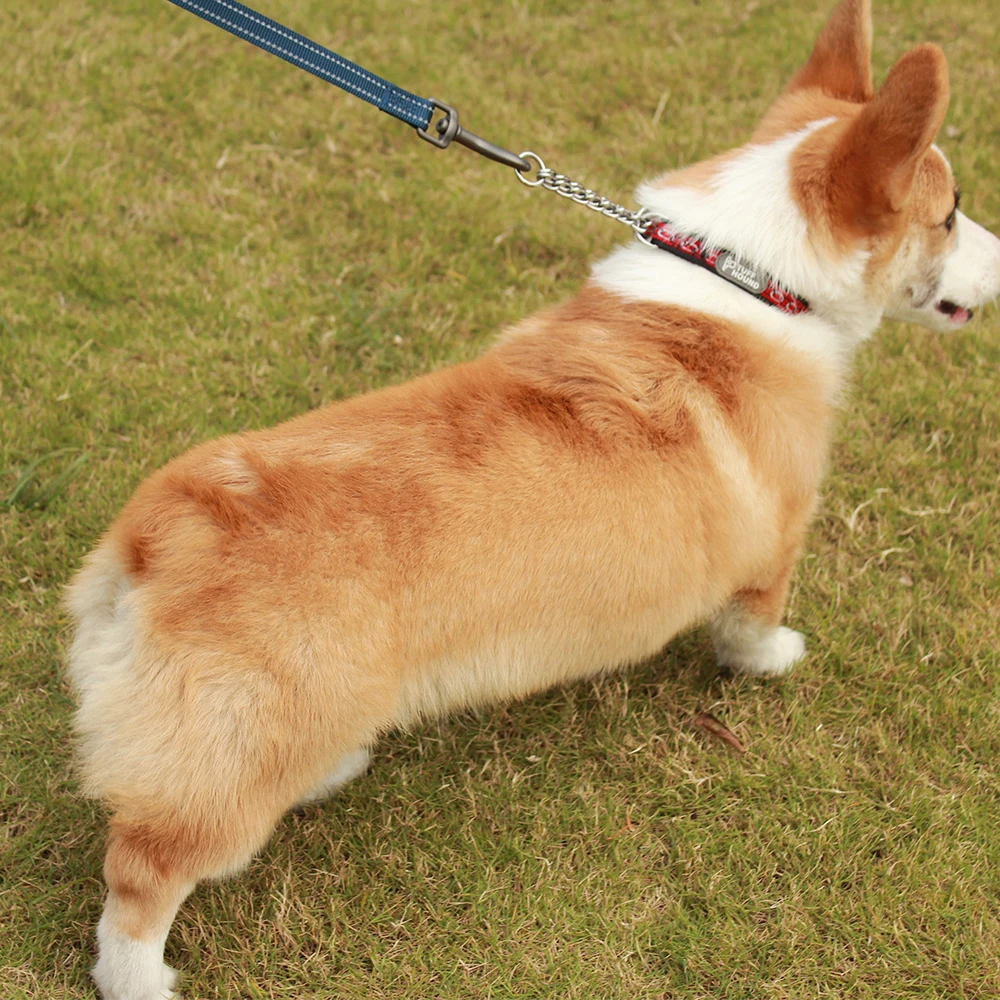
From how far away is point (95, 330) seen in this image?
3686 mm

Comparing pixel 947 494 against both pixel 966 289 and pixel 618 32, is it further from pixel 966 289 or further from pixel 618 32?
pixel 618 32

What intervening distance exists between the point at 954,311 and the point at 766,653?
3.45 ft

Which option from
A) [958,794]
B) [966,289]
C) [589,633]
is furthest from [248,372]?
[958,794]

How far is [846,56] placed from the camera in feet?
8.50

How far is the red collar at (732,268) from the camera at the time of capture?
2.32 m

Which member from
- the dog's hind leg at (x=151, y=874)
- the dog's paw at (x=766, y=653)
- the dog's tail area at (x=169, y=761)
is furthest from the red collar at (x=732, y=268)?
the dog's hind leg at (x=151, y=874)

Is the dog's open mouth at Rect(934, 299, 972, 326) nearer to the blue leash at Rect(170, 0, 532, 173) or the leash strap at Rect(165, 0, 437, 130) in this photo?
the blue leash at Rect(170, 0, 532, 173)

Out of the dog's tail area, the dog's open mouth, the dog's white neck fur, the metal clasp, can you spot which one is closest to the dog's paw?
the dog's white neck fur

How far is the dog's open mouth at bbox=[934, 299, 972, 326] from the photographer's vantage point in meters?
2.62

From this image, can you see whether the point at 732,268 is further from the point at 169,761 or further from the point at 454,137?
the point at 169,761

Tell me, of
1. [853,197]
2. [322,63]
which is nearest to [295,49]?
[322,63]

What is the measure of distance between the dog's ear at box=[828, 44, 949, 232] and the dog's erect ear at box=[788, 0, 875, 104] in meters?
0.49

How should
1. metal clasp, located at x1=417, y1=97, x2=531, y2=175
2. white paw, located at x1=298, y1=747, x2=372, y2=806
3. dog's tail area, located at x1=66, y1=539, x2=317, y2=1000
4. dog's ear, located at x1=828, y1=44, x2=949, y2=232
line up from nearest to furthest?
dog's tail area, located at x1=66, y1=539, x2=317, y2=1000 → dog's ear, located at x1=828, y1=44, x2=949, y2=232 → metal clasp, located at x1=417, y1=97, x2=531, y2=175 → white paw, located at x1=298, y1=747, x2=372, y2=806

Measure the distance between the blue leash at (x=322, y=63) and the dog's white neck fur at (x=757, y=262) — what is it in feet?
1.70
